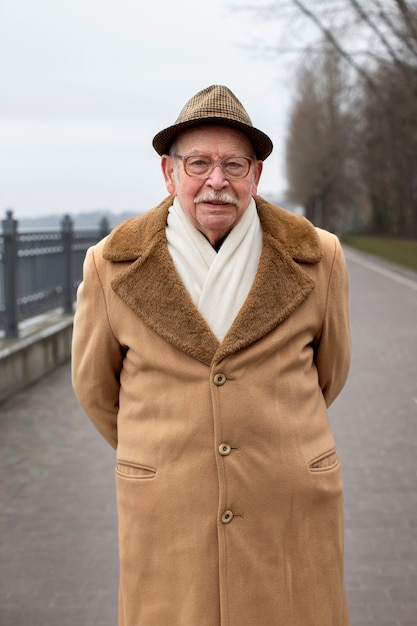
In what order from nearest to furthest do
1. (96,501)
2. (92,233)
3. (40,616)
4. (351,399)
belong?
(40,616) < (96,501) < (351,399) < (92,233)

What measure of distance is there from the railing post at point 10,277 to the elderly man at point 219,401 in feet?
23.4

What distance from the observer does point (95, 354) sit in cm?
284

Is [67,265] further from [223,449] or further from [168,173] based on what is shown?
[223,449]

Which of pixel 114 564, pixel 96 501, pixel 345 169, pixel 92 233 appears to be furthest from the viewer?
pixel 345 169

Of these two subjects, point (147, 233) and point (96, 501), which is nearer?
point (147, 233)

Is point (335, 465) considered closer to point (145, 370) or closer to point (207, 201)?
point (145, 370)

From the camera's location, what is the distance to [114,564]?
479 cm

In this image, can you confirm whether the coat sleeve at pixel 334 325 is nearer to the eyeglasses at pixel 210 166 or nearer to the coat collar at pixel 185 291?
the coat collar at pixel 185 291

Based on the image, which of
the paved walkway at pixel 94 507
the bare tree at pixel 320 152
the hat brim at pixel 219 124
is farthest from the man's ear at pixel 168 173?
the bare tree at pixel 320 152

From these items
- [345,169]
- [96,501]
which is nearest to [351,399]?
[96,501]

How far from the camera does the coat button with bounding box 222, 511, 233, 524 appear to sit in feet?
8.47

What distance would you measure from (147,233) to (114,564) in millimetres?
2549

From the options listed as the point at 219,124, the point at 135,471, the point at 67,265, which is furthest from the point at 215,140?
the point at 67,265

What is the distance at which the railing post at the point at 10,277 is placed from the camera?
970 cm
